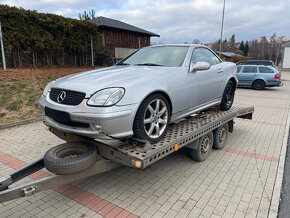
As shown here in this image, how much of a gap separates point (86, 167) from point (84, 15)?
26039 millimetres

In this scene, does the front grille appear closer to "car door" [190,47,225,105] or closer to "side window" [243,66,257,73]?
"car door" [190,47,225,105]

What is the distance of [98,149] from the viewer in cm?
301

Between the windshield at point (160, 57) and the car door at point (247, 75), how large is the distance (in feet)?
43.6

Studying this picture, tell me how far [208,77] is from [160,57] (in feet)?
3.30

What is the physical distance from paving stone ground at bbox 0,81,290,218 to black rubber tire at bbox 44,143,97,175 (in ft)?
2.41

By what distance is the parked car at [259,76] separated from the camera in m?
14.8

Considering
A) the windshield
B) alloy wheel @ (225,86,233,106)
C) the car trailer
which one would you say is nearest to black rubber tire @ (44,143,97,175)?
the car trailer

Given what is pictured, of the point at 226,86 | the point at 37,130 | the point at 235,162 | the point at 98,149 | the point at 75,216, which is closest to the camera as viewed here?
the point at 75,216

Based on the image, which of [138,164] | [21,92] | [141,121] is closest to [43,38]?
[21,92]

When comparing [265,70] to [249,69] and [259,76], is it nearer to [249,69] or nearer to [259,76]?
[259,76]

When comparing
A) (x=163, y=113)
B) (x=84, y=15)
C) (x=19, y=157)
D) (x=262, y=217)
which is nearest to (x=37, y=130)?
(x=19, y=157)

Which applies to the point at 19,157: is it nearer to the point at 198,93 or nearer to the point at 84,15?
the point at 198,93

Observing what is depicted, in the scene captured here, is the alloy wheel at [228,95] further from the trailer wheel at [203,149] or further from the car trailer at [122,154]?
the trailer wheel at [203,149]

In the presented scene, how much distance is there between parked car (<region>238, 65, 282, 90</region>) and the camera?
14.8m
